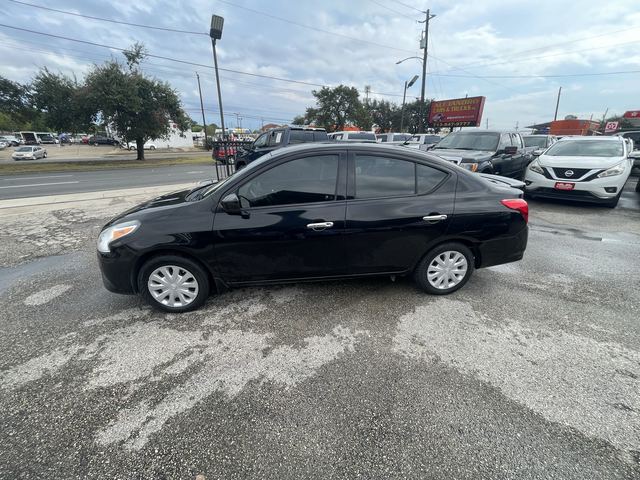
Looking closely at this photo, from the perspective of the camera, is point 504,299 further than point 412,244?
Yes

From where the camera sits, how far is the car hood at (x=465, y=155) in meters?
7.32

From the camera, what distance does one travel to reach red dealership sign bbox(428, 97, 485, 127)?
27.1 metres

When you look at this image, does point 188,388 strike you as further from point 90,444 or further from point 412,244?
point 412,244

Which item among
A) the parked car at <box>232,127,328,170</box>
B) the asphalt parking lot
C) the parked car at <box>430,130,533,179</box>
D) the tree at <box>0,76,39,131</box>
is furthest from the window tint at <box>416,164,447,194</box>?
the tree at <box>0,76,39,131</box>

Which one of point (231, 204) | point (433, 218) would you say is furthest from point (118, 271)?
point (433, 218)

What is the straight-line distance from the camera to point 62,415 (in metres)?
1.95

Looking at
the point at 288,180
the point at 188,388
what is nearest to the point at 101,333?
the point at 188,388

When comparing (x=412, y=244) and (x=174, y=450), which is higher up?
(x=412, y=244)

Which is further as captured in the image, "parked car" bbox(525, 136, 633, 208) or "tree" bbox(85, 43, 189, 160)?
"tree" bbox(85, 43, 189, 160)

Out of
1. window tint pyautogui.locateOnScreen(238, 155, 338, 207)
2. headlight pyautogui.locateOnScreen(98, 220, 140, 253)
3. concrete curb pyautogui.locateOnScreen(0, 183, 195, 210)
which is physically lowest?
concrete curb pyautogui.locateOnScreen(0, 183, 195, 210)

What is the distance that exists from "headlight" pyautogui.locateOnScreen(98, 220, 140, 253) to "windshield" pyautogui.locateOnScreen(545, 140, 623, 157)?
30.5 feet

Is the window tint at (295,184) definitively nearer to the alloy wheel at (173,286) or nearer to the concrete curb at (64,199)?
the alloy wheel at (173,286)

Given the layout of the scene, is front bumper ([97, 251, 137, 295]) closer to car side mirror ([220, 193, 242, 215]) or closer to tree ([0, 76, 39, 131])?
car side mirror ([220, 193, 242, 215])

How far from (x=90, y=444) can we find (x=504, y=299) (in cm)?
376
